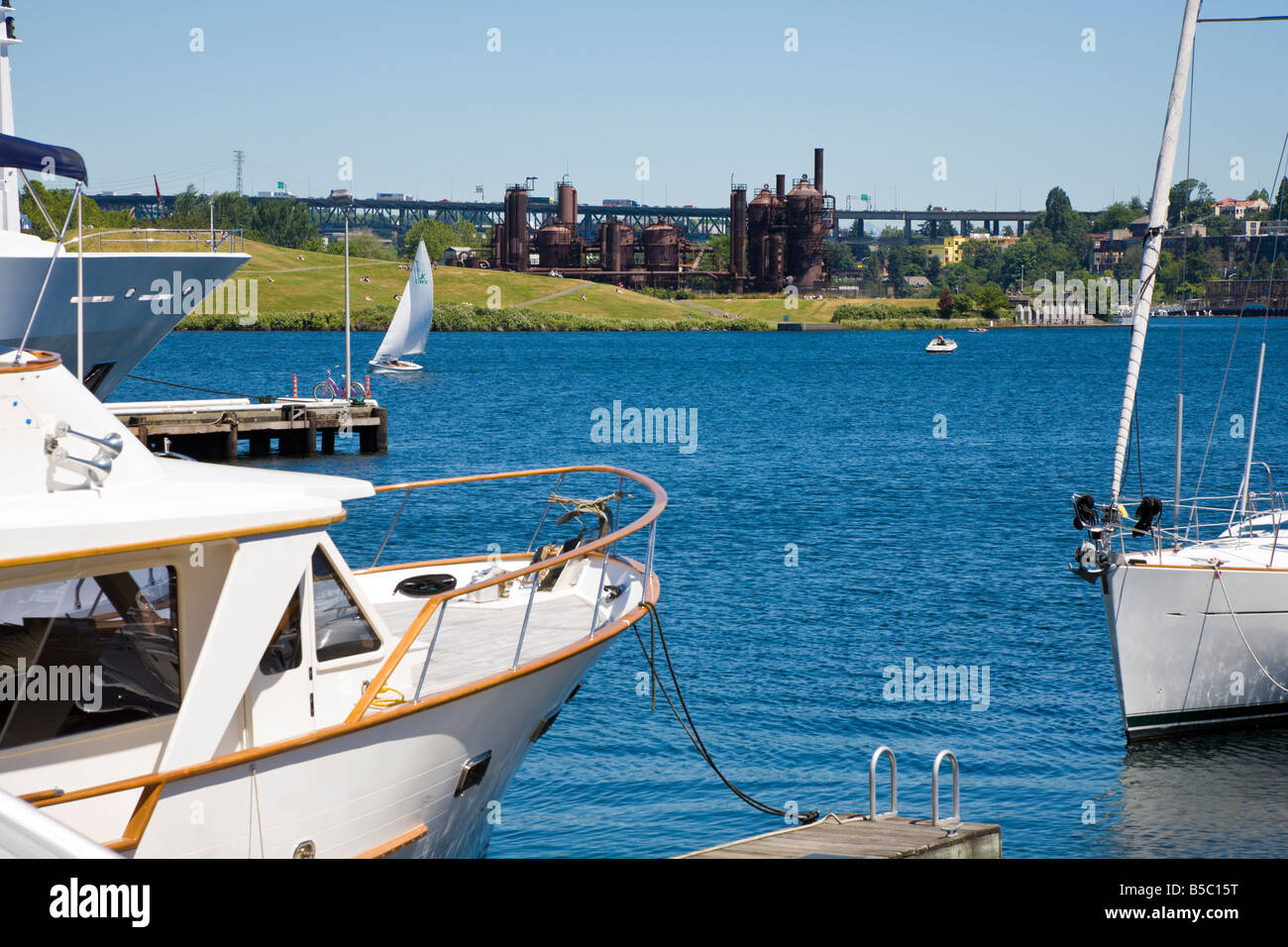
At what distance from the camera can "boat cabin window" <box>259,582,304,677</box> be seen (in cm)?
883

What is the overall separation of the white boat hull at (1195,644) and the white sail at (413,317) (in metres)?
65.5

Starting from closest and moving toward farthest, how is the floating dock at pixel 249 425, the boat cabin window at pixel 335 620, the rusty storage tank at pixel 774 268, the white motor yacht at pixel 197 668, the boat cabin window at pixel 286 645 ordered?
the white motor yacht at pixel 197 668
the boat cabin window at pixel 286 645
the boat cabin window at pixel 335 620
the floating dock at pixel 249 425
the rusty storage tank at pixel 774 268

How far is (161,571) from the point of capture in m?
8.20

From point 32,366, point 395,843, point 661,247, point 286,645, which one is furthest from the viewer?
point 661,247

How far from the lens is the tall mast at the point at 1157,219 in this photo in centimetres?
1750

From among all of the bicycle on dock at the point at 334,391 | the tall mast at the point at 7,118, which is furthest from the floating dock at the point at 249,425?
the tall mast at the point at 7,118

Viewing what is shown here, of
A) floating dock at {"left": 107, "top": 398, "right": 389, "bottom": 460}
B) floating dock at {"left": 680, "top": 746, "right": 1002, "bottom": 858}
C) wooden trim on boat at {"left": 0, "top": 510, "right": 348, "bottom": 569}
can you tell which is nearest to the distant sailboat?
floating dock at {"left": 107, "top": 398, "right": 389, "bottom": 460}

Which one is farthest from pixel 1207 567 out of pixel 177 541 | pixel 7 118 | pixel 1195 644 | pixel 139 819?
pixel 7 118

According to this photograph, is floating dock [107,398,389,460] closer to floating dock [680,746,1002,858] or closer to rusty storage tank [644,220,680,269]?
floating dock [680,746,1002,858]

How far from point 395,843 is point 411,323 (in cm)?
7942

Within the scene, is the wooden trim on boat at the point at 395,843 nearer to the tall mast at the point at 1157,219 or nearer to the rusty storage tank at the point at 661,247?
the tall mast at the point at 1157,219

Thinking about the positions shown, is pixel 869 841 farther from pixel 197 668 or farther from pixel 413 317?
pixel 413 317

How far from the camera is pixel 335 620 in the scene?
31.3ft

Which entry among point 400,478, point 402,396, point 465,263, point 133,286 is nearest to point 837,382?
point 402,396
